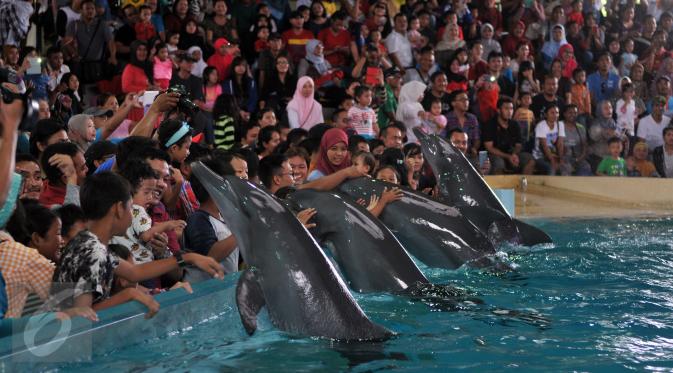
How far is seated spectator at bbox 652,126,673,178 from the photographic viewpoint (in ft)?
43.6

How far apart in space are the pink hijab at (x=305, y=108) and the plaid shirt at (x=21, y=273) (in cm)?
780

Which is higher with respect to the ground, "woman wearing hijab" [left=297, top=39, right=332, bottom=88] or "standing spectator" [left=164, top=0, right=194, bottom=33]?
"standing spectator" [left=164, top=0, right=194, bottom=33]

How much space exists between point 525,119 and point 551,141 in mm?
522

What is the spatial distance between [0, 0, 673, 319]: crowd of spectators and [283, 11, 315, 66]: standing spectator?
4 centimetres

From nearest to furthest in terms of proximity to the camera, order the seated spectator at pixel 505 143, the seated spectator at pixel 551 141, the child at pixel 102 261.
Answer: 1. the child at pixel 102 261
2. the seated spectator at pixel 505 143
3. the seated spectator at pixel 551 141

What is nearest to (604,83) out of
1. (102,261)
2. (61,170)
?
(61,170)

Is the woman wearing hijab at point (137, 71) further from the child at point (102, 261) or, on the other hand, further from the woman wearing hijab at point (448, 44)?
the child at point (102, 261)

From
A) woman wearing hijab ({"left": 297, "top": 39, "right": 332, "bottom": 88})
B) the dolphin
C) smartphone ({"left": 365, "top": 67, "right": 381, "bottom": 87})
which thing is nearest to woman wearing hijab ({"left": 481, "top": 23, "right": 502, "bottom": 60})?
smartphone ({"left": 365, "top": 67, "right": 381, "bottom": 87})

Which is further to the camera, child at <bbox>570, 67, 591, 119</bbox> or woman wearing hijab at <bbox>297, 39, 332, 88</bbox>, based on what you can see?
child at <bbox>570, 67, 591, 119</bbox>

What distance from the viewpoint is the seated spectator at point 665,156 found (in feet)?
43.6

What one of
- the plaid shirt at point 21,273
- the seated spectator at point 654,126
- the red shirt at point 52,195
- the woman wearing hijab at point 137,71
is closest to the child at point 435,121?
the seated spectator at point 654,126

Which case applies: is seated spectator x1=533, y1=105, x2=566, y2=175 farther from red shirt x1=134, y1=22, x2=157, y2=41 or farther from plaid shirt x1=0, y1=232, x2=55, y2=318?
plaid shirt x1=0, y1=232, x2=55, y2=318

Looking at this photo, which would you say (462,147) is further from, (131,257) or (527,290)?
(131,257)

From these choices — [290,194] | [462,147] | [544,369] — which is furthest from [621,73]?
[544,369]
